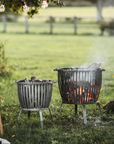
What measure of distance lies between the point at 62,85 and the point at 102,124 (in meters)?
0.94

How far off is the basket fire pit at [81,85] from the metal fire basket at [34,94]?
0.39 metres

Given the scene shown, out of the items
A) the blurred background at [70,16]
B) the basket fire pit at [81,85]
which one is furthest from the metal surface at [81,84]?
the blurred background at [70,16]

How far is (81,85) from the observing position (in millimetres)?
4816

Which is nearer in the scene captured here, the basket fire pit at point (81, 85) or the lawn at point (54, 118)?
the lawn at point (54, 118)

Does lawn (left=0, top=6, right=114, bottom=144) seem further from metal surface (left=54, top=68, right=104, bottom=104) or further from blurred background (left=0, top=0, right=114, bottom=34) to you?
blurred background (left=0, top=0, right=114, bottom=34)

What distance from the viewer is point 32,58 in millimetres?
13266

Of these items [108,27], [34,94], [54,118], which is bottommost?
[54,118]

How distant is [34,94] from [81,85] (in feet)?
2.67

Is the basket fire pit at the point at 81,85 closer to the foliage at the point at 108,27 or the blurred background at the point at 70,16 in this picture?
the foliage at the point at 108,27

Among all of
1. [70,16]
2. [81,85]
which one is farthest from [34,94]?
[70,16]

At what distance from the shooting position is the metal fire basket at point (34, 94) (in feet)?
15.0

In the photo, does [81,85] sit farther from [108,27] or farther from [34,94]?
[108,27]

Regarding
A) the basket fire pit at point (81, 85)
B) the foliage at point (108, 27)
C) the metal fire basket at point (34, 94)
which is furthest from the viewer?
the foliage at point (108, 27)

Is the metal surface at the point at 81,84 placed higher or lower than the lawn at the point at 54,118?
higher
